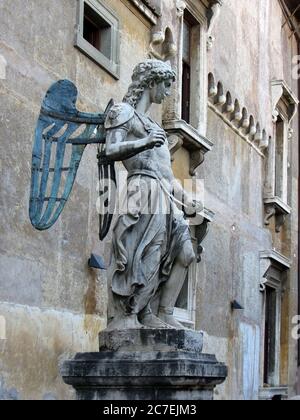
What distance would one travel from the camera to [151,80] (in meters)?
8.27

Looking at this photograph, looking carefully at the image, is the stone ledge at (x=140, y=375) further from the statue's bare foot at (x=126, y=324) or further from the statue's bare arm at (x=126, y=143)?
the statue's bare arm at (x=126, y=143)

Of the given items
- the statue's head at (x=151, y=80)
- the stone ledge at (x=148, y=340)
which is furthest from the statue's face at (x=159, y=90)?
the stone ledge at (x=148, y=340)

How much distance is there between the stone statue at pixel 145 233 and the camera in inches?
307

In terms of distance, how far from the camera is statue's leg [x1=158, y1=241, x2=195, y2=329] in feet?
26.1

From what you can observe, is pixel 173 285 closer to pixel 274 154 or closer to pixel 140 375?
pixel 140 375

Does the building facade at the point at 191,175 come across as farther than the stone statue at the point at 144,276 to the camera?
Yes

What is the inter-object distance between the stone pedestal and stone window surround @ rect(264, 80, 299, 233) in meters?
12.0

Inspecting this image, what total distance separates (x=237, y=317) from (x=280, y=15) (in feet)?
24.8

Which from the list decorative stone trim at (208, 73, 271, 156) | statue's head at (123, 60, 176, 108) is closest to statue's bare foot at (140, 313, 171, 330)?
statue's head at (123, 60, 176, 108)

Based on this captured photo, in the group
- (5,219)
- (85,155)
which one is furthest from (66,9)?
(5,219)

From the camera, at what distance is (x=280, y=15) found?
21469 mm

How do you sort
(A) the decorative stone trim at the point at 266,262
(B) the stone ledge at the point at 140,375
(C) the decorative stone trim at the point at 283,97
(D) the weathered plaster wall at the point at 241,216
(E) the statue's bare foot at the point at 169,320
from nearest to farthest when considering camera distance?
(B) the stone ledge at the point at 140,375 < (E) the statue's bare foot at the point at 169,320 < (D) the weathered plaster wall at the point at 241,216 < (A) the decorative stone trim at the point at 266,262 < (C) the decorative stone trim at the point at 283,97

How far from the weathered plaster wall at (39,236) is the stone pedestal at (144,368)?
2154mm

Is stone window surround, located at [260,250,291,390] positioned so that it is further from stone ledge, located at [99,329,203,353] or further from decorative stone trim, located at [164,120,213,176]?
stone ledge, located at [99,329,203,353]
